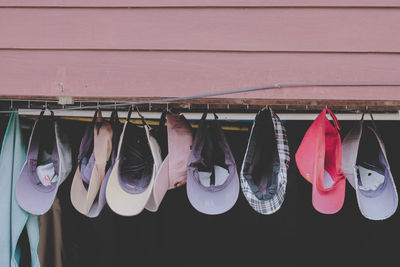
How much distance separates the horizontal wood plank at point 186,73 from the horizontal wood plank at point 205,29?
36mm

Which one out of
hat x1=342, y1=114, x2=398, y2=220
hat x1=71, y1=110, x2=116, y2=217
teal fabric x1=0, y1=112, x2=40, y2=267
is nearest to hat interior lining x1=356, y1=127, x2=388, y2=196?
hat x1=342, y1=114, x2=398, y2=220

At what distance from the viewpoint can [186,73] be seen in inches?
50.2

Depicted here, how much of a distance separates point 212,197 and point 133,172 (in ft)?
1.34

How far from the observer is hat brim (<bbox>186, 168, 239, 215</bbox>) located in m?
1.24

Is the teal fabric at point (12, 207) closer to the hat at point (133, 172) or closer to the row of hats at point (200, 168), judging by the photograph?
the row of hats at point (200, 168)

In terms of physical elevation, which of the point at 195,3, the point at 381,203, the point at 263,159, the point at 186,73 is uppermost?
the point at 195,3

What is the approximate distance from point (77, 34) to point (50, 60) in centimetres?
15

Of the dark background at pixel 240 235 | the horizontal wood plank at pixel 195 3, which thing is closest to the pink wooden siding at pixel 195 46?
the horizontal wood plank at pixel 195 3

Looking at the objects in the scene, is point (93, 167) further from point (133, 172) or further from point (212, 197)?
point (212, 197)

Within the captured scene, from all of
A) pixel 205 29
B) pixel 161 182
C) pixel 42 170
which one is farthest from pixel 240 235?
pixel 205 29

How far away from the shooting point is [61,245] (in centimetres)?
188

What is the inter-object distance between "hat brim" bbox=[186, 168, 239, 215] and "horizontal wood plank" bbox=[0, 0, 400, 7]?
662 millimetres

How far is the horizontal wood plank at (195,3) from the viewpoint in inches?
49.0

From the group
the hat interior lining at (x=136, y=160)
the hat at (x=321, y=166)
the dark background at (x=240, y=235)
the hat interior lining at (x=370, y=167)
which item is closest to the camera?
the hat at (x=321, y=166)
